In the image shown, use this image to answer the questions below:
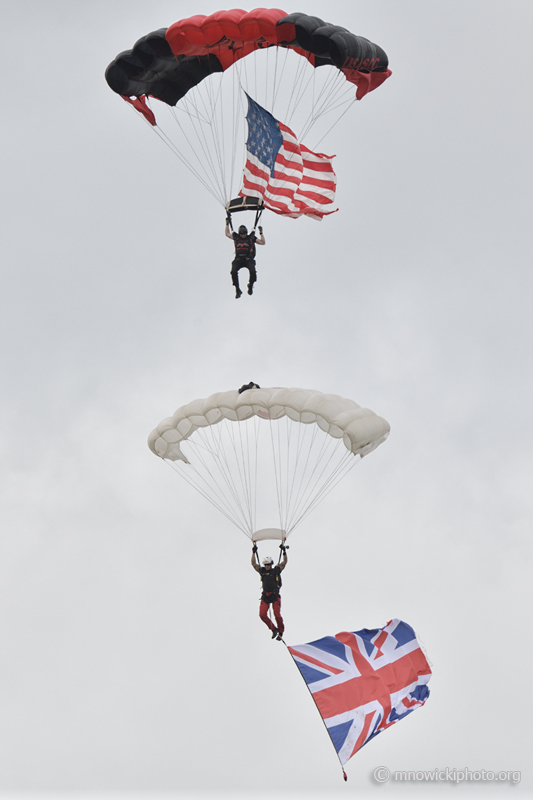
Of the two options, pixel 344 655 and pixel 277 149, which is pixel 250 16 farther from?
pixel 344 655

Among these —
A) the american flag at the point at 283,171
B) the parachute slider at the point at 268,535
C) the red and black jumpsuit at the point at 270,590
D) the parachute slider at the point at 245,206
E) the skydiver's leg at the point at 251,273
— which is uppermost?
the american flag at the point at 283,171

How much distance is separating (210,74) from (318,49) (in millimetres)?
2990

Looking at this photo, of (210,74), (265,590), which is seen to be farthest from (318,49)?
(265,590)

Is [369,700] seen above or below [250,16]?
below

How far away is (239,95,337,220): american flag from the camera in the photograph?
19953mm

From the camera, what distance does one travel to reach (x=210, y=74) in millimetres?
20594

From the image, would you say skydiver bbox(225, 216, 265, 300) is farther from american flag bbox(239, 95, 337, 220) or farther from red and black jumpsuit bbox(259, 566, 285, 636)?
red and black jumpsuit bbox(259, 566, 285, 636)

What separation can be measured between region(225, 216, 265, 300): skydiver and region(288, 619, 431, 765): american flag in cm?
667

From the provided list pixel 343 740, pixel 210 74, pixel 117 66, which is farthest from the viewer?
pixel 210 74

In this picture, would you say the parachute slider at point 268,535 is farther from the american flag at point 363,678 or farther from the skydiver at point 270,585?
the american flag at point 363,678

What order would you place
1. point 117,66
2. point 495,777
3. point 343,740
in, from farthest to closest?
point 495,777, point 117,66, point 343,740

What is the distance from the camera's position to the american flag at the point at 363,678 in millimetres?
17827

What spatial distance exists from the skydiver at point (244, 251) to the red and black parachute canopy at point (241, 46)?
3.02 metres

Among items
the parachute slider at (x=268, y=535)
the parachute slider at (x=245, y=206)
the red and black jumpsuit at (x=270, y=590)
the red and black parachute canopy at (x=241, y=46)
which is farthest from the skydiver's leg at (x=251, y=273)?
the red and black jumpsuit at (x=270, y=590)
